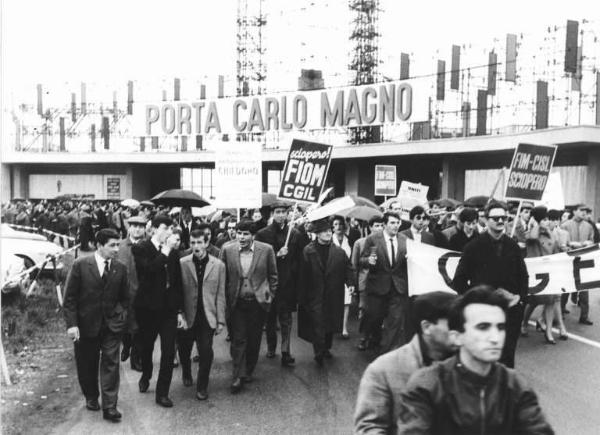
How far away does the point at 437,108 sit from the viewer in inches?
1673

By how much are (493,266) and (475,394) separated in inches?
180

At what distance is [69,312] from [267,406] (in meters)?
2.16

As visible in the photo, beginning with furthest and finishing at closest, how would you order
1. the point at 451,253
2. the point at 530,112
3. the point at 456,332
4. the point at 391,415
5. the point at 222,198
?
the point at 530,112
the point at 222,198
the point at 451,253
the point at 391,415
the point at 456,332

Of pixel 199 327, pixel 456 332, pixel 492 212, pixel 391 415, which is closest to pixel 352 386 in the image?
pixel 199 327

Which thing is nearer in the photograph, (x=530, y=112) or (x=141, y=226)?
(x=141, y=226)

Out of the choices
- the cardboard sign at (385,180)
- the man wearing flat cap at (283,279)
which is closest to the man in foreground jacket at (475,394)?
the man wearing flat cap at (283,279)

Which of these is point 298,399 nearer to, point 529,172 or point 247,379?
point 247,379

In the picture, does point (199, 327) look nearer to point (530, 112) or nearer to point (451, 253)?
point (451, 253)

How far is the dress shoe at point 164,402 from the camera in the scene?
737 centimetres

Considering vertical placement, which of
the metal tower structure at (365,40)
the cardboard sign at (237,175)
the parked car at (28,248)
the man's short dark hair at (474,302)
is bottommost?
the parked car at (28,248)

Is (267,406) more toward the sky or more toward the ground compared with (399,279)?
more toward the ground

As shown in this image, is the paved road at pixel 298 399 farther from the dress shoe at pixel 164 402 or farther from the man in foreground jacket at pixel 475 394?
the man in foreground jacket at pixel 475 394

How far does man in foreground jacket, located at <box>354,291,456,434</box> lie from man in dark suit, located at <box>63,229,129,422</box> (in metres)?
4.17

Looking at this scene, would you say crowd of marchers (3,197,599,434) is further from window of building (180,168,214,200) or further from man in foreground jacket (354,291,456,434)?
window of building (180,168,214,200)
